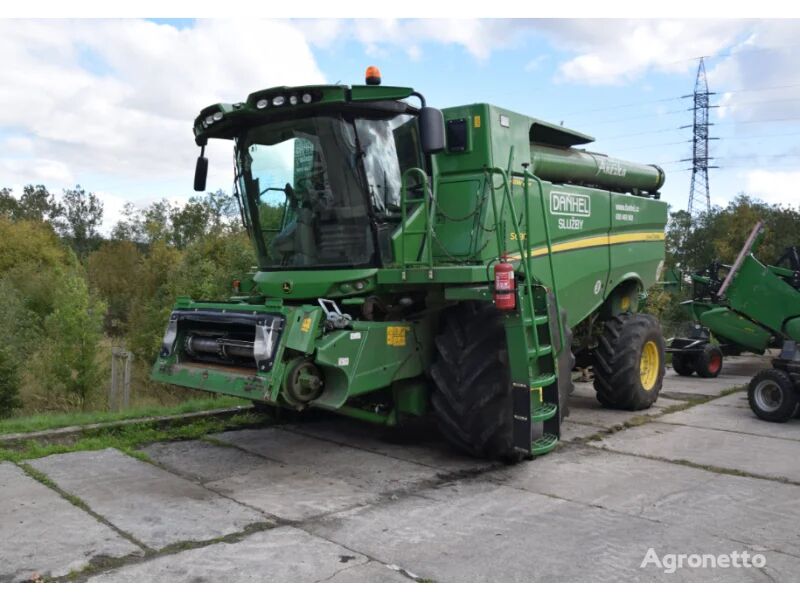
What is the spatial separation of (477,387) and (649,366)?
12.6ft

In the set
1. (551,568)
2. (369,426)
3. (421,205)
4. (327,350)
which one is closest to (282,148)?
(421,205)

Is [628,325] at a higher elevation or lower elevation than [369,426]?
higher

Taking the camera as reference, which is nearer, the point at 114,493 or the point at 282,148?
the point at 114,493

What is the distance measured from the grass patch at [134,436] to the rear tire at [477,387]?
243 cm

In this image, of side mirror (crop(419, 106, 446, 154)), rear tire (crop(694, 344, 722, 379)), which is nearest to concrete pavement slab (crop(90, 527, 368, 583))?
side mirror (crop(419, 106, 446, 154))

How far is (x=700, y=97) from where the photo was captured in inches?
1312

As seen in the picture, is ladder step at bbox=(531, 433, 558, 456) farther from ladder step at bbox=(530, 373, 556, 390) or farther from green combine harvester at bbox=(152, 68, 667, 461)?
ladder step at bbox=(530, 373, 556, 390)

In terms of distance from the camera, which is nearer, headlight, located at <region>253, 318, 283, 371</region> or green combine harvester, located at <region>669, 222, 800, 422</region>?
headlight, located at <region>253, 318, 283, 371</region>

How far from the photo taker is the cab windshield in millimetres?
5586

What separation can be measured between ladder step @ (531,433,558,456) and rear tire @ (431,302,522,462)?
Answer: 159 mm

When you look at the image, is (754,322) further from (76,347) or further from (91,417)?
(76,347)

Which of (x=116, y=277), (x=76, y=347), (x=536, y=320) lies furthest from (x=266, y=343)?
(x=116, y=277)

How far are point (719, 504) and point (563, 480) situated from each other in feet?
3.61

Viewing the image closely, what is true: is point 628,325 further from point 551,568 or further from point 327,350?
point 551,568
